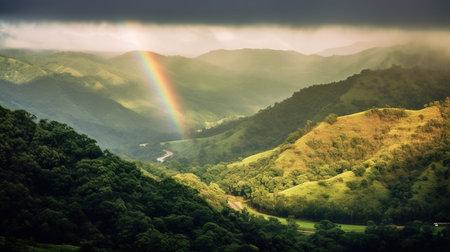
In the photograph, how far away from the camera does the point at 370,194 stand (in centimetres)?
14688

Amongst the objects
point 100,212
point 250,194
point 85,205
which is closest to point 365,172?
point 250,194

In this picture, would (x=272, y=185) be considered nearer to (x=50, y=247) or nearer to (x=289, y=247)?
(x=289, y=247)

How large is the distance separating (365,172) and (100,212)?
11290 centimetres

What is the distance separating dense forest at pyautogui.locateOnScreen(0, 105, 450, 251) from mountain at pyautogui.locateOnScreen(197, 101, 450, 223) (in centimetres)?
3079

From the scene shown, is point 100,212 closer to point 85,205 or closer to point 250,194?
point 85,205

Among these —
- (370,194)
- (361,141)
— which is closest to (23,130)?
(370,194)

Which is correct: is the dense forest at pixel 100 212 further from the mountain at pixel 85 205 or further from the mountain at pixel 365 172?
the mountain at pixel 365 172

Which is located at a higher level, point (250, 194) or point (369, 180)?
point (250, 194)

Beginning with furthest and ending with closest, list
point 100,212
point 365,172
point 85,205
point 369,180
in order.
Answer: point 365,172 → point 369,180 → point 85,205 → point 100,212

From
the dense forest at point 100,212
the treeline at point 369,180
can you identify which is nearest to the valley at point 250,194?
the dense forest at point 100,212

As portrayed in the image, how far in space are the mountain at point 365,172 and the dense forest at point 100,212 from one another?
30794 millimetres

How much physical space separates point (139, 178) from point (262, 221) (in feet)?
142

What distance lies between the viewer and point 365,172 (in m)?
159

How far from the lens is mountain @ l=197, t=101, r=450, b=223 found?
13888cm
